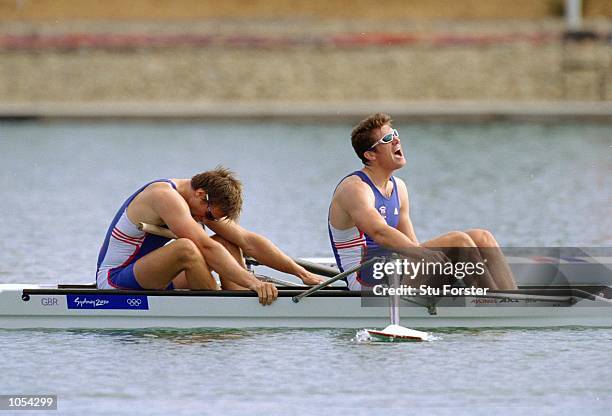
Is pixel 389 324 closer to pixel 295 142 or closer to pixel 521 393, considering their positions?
pixel 521 393

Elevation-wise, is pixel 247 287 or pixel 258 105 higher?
pixel 258 105

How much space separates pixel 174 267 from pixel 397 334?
1.80 m

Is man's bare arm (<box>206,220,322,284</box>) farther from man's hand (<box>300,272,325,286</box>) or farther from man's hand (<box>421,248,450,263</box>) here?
man's hand (<box>421,248,450,263</box>)

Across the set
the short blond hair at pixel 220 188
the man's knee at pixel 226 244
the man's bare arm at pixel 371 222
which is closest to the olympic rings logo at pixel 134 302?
the man's knee at pixel 226 244

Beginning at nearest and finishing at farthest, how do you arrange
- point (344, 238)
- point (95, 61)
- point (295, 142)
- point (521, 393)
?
point (521, 393), point (344, 238), point (295, 142), point (95, 61)

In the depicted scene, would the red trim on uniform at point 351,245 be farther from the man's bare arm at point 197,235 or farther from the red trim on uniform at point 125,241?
the red trim on uniform at point 125,241

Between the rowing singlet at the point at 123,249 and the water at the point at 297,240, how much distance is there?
1.43 ft

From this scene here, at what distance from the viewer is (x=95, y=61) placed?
38.8m

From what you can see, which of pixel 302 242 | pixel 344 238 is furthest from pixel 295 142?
pixel 344 238

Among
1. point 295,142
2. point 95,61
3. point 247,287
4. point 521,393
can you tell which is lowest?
point 521,393

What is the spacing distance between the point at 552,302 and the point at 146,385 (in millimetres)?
3287

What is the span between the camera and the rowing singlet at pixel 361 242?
1123 centimetres

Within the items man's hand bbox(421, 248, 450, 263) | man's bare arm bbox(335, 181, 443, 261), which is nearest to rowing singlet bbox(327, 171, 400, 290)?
man's bare arm bbox(335, 181, 443, 261)

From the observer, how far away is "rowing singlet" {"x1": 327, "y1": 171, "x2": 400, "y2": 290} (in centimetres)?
1123
